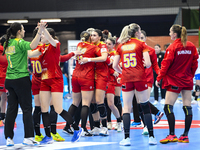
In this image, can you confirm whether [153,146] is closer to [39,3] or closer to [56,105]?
[56,105]

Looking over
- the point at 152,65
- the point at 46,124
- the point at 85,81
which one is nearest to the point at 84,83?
the point at 85,81

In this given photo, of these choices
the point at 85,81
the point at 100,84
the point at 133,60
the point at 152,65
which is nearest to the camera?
the point at 133,60

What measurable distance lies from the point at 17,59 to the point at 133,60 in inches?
65.2

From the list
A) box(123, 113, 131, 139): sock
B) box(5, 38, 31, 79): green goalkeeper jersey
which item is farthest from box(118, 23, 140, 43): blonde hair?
box(5, 38, 31, 79): green goalkeeper jersey

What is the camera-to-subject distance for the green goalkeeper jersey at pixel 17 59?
15.1 feet

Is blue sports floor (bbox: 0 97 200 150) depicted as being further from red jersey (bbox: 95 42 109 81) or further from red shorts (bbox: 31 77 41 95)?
red jersey (bbox: 95 42 109 81)

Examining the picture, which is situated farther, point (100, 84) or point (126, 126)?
point (100, 84)

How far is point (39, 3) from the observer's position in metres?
17.6

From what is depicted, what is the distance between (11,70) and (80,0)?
42.9 ft

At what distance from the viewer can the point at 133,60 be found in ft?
15.0

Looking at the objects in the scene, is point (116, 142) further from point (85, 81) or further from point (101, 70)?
point (101, 70)

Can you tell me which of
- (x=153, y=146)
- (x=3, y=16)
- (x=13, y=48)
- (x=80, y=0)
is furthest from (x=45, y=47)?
(x=3, y=16)

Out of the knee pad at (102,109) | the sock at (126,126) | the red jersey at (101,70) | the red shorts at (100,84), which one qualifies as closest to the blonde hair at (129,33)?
the red jersey at (101,70)

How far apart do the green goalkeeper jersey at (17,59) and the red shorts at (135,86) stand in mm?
1448
